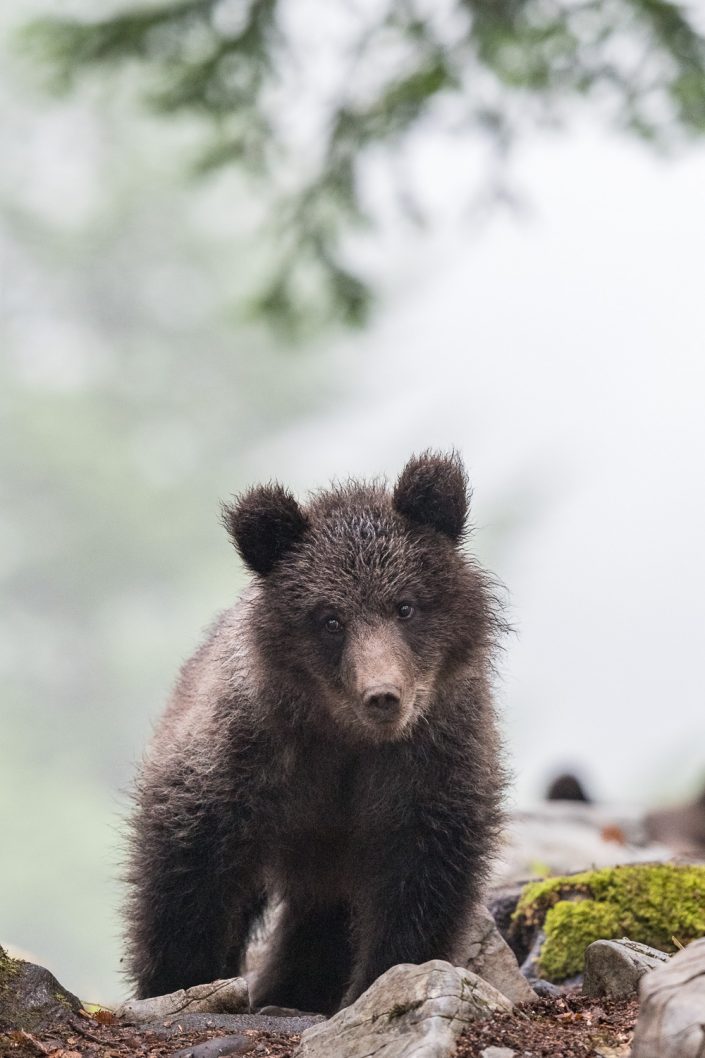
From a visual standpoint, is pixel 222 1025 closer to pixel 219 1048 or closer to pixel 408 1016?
pixel 219 1048

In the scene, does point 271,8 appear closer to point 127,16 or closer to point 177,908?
point 127,16

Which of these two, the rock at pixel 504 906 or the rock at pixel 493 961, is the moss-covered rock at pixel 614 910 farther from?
the rock at pixel 493 961

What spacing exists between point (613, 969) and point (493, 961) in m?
1.21

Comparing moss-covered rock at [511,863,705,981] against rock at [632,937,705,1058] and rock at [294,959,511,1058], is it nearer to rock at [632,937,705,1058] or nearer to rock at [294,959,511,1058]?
rock at [294,959,511,1058]

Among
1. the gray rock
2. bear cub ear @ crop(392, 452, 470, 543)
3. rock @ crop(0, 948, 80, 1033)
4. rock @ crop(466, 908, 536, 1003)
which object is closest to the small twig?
rock @ crop(0, 948, 80, 1033)

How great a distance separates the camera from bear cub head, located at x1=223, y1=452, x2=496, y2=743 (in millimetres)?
5797

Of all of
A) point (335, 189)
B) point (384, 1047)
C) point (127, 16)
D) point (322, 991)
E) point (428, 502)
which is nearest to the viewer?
point (384, 1047)

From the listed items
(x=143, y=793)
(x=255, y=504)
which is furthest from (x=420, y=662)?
(x=143, y=793)

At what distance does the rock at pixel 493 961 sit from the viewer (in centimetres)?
644

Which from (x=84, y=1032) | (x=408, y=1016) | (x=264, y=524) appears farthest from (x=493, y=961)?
(x=264, y=524)

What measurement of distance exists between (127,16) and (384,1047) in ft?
29.9

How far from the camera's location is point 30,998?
5.18m

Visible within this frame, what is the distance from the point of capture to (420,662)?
19.3 feet

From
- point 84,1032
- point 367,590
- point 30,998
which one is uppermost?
point 367,590
